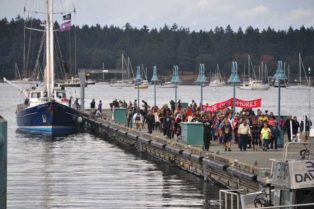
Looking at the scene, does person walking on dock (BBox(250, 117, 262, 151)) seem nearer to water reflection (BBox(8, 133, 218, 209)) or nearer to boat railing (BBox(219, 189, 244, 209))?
water reflection (BBox(8, 133, 218, 209))

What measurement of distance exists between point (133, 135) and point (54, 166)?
7225 mm

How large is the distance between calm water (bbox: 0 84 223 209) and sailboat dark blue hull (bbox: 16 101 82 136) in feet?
38.3

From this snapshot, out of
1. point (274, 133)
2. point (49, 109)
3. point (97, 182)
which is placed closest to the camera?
point (97, 182)

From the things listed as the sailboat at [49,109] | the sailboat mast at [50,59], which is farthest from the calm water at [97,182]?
the sailboat mast at [50,59]

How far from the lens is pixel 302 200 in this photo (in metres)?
17.4

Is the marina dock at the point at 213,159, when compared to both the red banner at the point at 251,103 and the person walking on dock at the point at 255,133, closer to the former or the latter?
the person walking on dock at the point at 255,133

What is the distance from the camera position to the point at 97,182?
105 feet

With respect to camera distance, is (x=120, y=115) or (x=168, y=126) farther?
(x=120, y=115)

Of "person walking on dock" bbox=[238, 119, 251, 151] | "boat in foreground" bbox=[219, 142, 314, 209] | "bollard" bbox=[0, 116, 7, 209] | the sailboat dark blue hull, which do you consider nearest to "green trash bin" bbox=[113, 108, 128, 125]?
the sailboat dark blue hull

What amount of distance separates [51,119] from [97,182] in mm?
28786

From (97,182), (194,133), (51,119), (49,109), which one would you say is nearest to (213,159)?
(97,182)

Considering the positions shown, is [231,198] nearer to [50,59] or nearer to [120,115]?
[120,115]

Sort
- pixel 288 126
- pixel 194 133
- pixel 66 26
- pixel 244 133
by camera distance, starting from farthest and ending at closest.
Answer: pixel 66 26
pixel 288 126
pixel 194 133
pixel 244 133

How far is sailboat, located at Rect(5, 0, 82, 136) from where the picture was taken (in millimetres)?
60228
